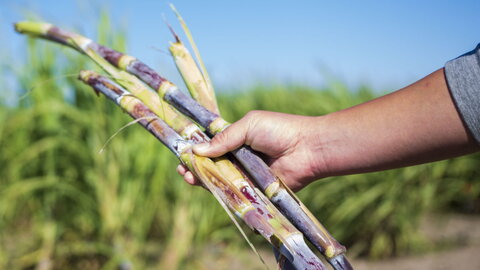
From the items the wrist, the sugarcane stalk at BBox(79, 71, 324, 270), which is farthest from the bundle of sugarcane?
the wrist

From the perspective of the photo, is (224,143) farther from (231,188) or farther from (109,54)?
(109,54)

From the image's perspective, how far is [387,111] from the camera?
4.01 ft

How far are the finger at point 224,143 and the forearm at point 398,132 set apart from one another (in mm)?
309

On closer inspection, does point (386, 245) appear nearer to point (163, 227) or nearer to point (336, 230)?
point (336, 230)

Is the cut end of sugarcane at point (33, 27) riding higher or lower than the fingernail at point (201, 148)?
higher

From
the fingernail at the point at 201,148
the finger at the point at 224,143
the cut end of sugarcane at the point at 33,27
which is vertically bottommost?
the finger at the point at 224,143

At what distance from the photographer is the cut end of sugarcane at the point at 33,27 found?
4.73ft

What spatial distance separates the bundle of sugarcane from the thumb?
20 mm

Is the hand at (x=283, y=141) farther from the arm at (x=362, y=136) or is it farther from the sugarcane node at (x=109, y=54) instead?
the sugarcane node at (x=109, y=54)

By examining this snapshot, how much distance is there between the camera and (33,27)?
1457 millimetres

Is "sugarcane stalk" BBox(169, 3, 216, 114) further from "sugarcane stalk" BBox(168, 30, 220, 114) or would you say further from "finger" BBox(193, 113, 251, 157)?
"finger" BBox(193, 113, 251, 157)

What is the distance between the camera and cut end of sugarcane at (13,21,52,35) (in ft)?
4.73

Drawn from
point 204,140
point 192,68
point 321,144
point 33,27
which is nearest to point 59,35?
point 33,27

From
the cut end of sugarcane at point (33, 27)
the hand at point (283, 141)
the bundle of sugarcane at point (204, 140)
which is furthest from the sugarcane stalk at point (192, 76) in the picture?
the cut end of sugarcane at point (33, 27)
